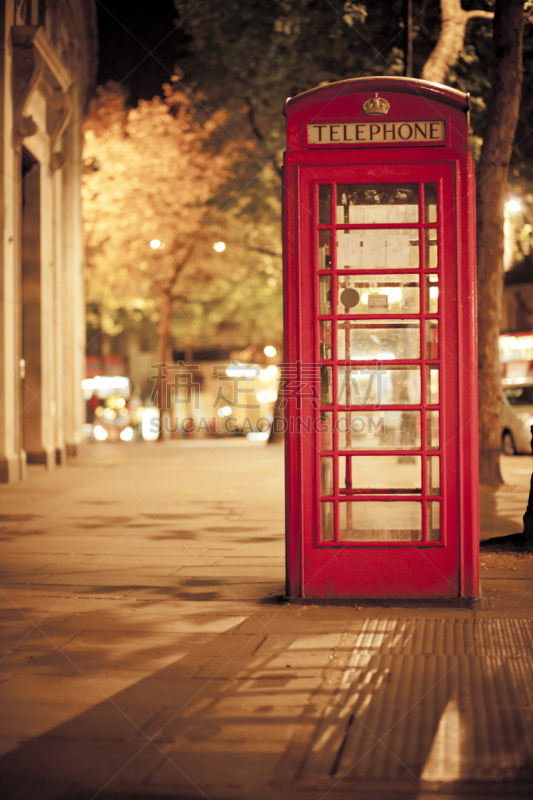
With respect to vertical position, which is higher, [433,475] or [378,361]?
[378,361]

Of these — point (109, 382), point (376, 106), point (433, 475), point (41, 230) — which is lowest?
point (433, 475)

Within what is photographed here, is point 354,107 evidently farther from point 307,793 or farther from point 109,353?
point 109,353

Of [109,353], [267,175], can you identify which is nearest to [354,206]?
[267,175]

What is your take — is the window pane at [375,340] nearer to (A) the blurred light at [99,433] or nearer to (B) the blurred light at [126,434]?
(A) the blurred light at [99,433]

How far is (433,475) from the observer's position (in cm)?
619

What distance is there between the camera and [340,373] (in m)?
6.24

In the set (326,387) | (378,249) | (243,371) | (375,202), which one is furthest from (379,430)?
(243,371)

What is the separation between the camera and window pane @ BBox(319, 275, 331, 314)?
20.2 feet

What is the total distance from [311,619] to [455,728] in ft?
6.61

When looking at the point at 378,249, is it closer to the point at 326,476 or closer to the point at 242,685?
the point at 326,476

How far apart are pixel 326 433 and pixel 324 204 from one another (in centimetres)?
147

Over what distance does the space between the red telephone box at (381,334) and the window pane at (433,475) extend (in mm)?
13

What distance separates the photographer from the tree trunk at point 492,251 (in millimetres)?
13008

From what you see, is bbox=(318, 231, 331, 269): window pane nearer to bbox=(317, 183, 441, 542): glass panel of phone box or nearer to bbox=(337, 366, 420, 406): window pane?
bbox=(317, 183, 441, 542): glass panel of phone box
